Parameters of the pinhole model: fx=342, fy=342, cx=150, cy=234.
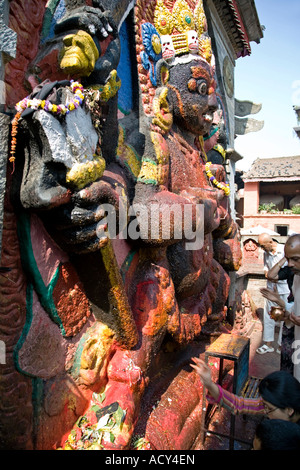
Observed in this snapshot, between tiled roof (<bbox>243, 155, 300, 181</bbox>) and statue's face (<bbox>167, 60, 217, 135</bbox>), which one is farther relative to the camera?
tiled roof (<bbox>243, 155, 300, 181</bbox>)

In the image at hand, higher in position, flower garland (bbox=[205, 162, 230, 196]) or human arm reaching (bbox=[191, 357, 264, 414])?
flower garland (bbox=[205, 162, 230, 196])

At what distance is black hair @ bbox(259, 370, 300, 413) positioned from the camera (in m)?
1.83

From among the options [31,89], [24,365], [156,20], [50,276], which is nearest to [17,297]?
[50,276]

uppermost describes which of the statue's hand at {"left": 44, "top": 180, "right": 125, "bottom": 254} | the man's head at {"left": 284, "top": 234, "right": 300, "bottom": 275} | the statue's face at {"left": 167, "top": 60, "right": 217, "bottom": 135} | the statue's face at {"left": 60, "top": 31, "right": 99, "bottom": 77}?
the statue's face at {"left": 167, "top": 60, "right": 217, "bottom": 135}

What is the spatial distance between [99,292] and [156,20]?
2.70m

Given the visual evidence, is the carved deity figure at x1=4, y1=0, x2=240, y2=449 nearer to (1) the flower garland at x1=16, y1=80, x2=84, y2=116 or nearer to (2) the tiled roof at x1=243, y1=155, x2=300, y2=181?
(1) the flower garland at x1=16, y1=80, x2=84, y2=116

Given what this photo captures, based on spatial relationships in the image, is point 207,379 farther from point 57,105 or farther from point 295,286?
point 57,105

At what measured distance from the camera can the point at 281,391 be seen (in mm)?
1862

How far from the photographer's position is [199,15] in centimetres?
358

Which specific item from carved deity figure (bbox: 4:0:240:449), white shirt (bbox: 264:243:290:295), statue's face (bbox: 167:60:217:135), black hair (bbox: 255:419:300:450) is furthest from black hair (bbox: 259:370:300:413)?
white shirt (bbox: 264:243:290:295)

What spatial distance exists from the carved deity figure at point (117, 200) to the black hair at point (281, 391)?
940mm

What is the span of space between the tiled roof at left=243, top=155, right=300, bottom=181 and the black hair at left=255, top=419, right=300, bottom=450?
1921 centimetres

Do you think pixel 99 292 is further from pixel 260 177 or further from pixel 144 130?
pixel 260 177

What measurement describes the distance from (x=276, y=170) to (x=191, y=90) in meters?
18.7
